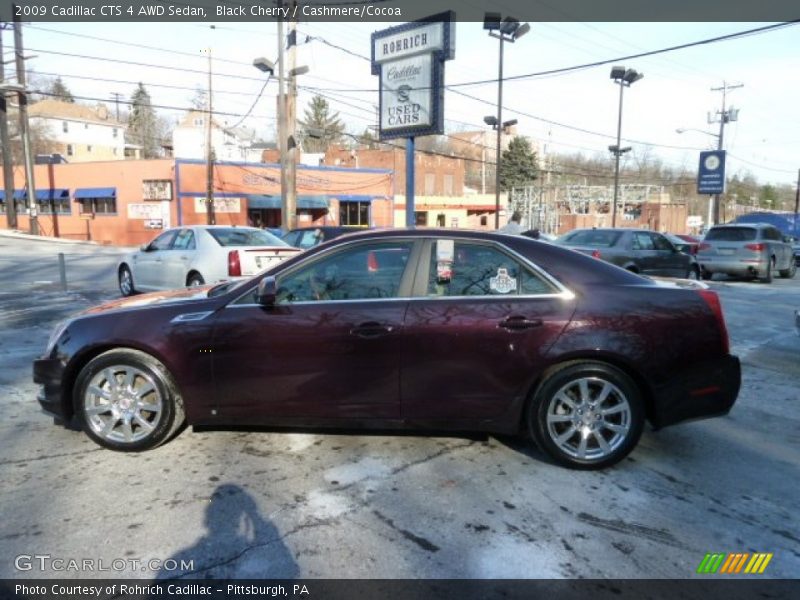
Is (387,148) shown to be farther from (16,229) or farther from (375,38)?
(375,38)

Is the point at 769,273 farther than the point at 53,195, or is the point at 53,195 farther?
the point at 53,195

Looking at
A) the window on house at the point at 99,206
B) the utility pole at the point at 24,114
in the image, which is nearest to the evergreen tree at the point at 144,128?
the utility pole at the point at 24,114

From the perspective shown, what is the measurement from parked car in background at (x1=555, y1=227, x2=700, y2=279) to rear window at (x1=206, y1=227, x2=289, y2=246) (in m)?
6.02

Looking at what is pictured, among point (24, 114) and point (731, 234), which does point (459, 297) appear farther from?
point (24, 114)

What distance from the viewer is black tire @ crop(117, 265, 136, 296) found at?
1166 centimetres

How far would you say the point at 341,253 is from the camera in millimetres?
3977

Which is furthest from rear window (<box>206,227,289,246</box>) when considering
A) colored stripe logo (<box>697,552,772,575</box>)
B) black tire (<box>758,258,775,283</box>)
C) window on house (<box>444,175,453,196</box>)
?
window on house (<box>444,175,453,196</box>)

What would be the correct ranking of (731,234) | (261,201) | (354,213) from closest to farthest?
(731,234) < (261,201) < (354,213)

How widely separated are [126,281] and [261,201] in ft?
79.2

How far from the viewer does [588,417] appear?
12.4ft

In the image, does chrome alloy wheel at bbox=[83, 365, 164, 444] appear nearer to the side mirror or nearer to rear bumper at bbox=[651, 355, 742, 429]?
the side mirror

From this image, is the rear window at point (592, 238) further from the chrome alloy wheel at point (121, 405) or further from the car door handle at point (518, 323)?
the chrome alloy wheel at point (121, 405)

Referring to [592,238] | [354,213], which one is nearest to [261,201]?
[354,213]

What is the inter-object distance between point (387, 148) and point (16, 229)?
113 feet
